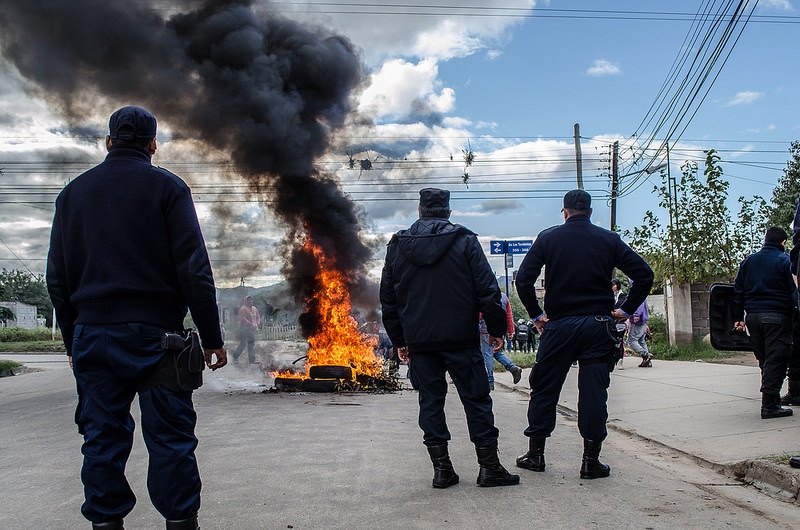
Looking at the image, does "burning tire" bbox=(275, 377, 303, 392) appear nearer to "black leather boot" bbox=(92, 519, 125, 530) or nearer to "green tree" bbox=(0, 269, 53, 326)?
"black leather boot" bbox=(92, 519, 125, 530)

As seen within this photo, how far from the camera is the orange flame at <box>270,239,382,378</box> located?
1145cm

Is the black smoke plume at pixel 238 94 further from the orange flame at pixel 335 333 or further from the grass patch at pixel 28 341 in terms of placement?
the grass patch at pixel 28 341

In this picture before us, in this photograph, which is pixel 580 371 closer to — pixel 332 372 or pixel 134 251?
pixel 134 251

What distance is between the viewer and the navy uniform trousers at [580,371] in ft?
15.1

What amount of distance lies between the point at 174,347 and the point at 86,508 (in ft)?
2.40

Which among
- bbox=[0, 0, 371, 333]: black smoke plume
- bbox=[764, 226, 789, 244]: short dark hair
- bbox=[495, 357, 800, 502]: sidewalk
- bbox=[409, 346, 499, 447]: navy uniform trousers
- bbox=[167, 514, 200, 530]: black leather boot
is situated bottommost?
bbox=[495, 357, 800, 502]: sidewalk

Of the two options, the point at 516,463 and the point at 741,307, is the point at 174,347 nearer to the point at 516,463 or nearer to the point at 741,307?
the point at 516,463

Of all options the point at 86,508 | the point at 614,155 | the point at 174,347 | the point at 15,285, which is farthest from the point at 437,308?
the point at 15,285

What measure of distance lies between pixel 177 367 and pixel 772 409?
5628mm

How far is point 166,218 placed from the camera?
10.1 ft

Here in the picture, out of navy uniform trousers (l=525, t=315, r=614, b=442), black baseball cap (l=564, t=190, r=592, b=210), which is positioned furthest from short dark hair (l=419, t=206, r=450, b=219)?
navy uniform trousers (l=525, t=315, r=614, b=442)

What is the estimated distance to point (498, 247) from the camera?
21.4 m

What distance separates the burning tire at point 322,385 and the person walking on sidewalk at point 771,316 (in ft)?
20.1

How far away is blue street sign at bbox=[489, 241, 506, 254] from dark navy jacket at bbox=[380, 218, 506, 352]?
1668 cm
